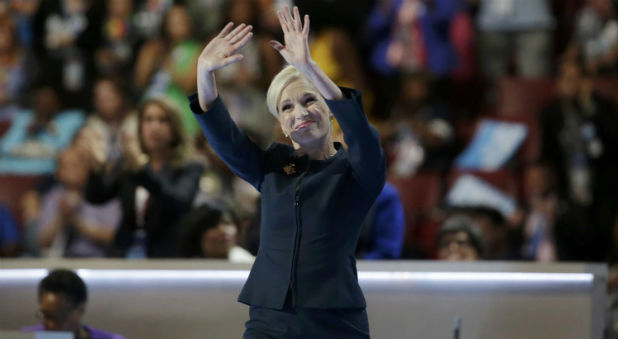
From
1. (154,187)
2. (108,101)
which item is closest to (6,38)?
(108,101)

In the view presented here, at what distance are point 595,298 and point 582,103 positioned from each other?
9.99ft

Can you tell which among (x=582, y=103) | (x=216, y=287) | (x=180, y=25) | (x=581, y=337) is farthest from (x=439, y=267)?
(x=180, y=25)

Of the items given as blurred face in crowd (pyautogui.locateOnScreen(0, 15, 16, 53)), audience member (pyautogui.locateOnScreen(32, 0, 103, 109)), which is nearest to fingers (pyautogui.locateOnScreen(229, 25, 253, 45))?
audience member (pyautogui.locateOnScreen(32, 0, 103, 109))

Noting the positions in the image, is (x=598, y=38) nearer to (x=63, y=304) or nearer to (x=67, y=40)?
(x=67, y=40)

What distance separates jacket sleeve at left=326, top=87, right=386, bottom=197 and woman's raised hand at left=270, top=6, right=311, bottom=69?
11cm

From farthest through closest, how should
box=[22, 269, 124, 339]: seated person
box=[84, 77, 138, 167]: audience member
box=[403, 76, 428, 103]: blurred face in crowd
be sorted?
box=[403, 76, 428, 103]: blurred face in crowd
box=[84, 77, 138, 167]: audience member
box=[22, 269, 124, 339]: seated person

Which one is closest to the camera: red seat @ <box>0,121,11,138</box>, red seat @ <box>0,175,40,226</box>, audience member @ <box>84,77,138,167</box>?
red seat @ <box>0,175,40,226</box>

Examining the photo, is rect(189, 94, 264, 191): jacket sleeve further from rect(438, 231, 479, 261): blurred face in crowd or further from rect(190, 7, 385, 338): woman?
rect(438, 231, 479, 261): blurred face in crowd

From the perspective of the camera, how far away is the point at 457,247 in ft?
12.3

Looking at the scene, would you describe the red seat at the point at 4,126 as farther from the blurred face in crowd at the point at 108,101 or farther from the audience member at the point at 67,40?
the blurred face in crowd at the point at 108,101

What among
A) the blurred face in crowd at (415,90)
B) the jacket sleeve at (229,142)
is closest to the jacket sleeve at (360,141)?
the jacket sleeve at (229,142)

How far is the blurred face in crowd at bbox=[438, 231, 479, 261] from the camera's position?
147 inches

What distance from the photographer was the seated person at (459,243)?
3.74 m

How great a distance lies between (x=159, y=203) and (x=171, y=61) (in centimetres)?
261
